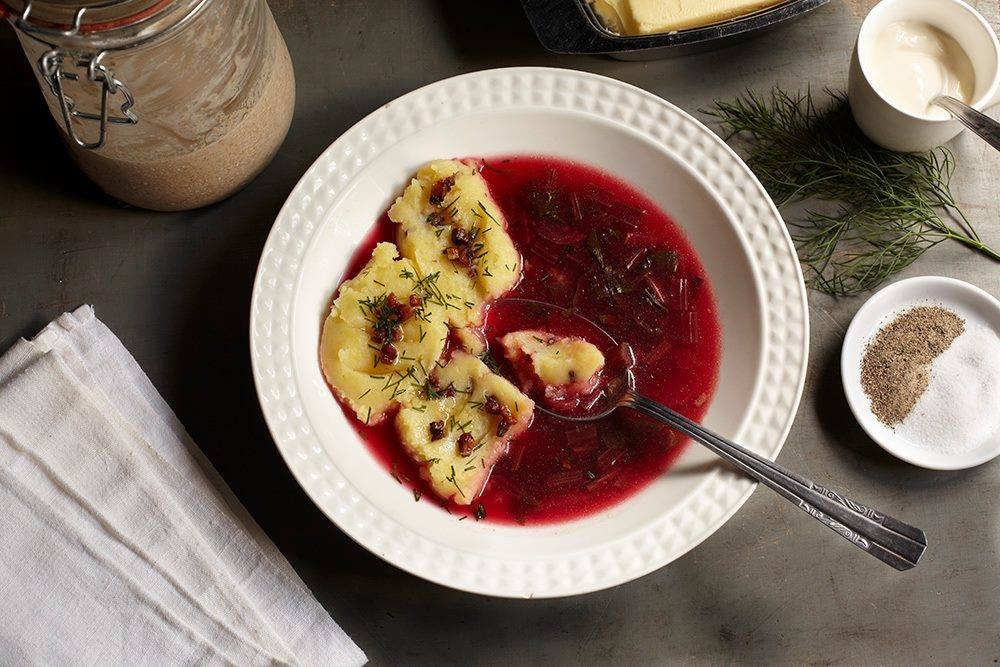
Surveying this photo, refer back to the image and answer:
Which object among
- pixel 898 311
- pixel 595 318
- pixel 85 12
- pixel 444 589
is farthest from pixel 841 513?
pixel 85 12

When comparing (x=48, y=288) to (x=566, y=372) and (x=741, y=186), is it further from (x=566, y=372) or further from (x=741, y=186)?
(x=741, y=186)

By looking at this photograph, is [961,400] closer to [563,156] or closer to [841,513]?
[841,513]

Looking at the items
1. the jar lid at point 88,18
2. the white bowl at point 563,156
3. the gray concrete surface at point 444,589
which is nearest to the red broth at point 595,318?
the white bowl at point 563,156

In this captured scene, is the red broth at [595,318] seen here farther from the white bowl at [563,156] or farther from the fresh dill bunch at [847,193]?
the fresh dill bunch at [847,193]

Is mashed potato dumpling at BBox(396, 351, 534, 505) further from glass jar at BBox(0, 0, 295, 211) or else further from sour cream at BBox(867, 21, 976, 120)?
sour cream at BBox(867, 21, 976, 120)

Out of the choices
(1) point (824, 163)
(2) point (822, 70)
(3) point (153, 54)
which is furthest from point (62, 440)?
(2) point (822, 70)
